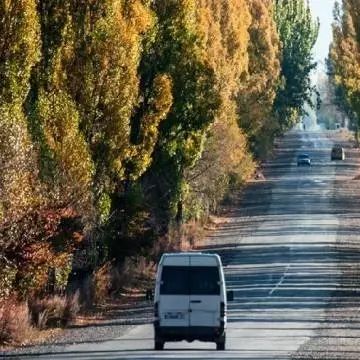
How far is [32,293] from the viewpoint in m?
36.5

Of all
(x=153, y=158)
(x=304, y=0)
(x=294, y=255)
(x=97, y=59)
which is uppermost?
(x=304, y=0)

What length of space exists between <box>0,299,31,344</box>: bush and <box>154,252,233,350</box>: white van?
16.2 ft

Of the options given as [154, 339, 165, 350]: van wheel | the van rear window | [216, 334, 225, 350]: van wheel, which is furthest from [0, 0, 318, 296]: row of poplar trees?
[216, 334, 225, 350]: van wheel

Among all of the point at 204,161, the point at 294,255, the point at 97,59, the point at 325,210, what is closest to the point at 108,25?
the point at 97,59

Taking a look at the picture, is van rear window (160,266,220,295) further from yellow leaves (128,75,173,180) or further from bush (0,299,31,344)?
yellow leaves (128,75,173,180)

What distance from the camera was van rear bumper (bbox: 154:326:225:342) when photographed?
91.0 ft

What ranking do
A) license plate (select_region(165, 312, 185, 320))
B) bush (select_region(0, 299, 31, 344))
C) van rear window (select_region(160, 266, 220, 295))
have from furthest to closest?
1. bush (select_region(0, 299, 31, 344))
2. van rear window (select_region(160, 266, 220, 295))
3. license plate (select_region(165, 312, 185, 320))

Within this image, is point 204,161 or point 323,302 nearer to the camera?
point 323,302

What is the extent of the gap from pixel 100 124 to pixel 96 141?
512mm

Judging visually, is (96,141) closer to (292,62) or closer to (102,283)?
(102,283)

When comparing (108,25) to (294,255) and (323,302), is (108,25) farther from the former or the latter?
(294,255)

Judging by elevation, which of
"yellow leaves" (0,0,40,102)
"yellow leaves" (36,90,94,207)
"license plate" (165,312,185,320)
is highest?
"yellow leaves" (0,0,40,102)

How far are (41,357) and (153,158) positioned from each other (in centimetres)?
2356

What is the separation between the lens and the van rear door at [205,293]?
27.7 metres
